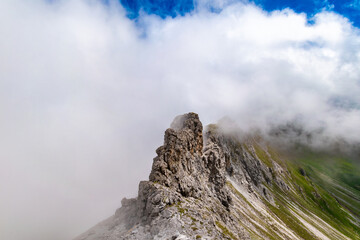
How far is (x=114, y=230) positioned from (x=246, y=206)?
92661 mm

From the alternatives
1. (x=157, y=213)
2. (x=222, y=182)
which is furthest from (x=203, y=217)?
(x=222, y=182)

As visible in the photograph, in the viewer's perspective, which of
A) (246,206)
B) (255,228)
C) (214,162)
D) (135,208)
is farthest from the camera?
(246,206)

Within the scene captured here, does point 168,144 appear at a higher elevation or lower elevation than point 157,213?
higher

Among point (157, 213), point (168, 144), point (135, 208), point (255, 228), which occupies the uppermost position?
point (168, 144)

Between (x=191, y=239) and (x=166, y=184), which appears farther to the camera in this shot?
(x=166, y=184)

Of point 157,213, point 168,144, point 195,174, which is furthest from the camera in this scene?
point 195,174

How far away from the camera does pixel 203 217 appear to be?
2366 inches

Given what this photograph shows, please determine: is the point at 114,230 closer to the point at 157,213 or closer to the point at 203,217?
the point at 157,213

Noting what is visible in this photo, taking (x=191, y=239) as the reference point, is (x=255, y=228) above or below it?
below

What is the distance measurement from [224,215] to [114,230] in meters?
39.9

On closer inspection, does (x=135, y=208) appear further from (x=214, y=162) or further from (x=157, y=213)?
(x=214, y=162)

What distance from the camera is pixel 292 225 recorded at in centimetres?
17025

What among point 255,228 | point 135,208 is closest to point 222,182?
point 255,228

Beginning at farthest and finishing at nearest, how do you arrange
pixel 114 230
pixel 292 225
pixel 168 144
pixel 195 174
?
pixel 292 225
pixel 195 174
pixel 168 144
pixel 114 230
